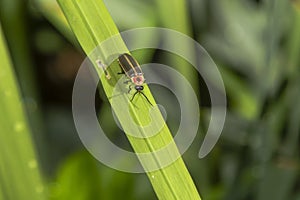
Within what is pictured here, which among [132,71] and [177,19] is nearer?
[132,71]

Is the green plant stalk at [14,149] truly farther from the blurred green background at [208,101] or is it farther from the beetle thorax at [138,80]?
the blurred green background at [208,101]

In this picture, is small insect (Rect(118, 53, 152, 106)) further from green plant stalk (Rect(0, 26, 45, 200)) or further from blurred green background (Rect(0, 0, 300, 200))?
blurred green background (Rect(0, 0, 300, 200))

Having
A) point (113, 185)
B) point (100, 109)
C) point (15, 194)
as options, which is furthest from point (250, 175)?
point (15, 194)

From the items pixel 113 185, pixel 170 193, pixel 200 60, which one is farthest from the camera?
pixel 200 60

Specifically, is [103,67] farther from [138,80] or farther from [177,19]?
[177,19]

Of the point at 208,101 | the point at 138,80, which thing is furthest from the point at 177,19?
the point at 138,80

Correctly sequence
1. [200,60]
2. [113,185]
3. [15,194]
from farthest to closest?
[200,60], [113,185], [15,194]

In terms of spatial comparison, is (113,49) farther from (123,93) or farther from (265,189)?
(265,189)
